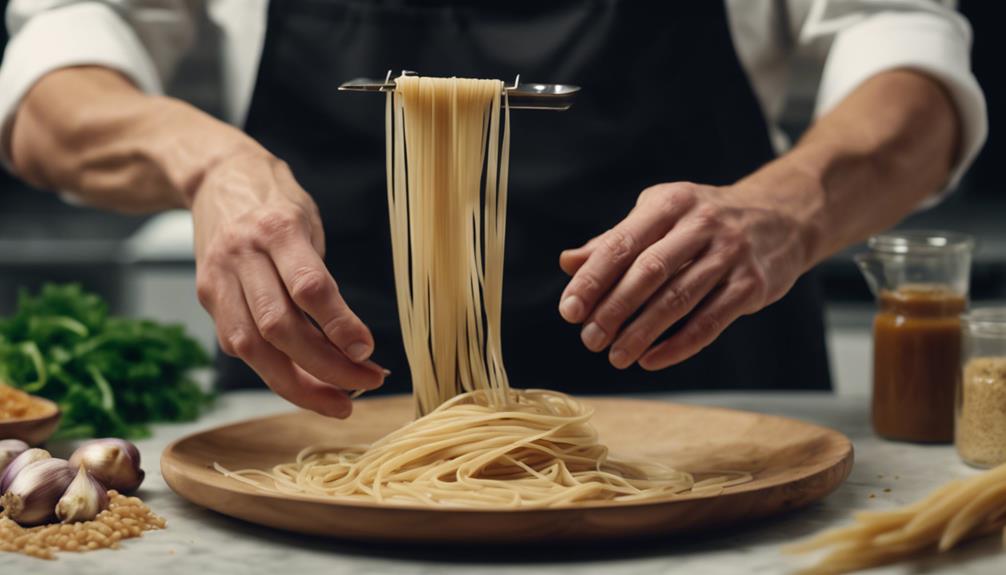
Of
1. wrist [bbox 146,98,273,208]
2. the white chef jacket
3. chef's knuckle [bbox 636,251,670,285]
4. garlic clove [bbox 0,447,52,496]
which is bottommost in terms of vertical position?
garlic clove [bbox 0,447,52,496]

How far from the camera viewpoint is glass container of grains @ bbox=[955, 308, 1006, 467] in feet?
5.44

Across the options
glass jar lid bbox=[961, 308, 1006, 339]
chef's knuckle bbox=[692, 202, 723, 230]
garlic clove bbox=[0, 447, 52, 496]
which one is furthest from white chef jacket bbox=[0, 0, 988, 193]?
garlic clove bbox=[0, 447, 52, 496]

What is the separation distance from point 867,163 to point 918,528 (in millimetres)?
943

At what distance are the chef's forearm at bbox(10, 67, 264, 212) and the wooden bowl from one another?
389 millimetres

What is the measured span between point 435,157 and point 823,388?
4.12ft

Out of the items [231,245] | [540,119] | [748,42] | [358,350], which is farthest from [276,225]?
[748,42]

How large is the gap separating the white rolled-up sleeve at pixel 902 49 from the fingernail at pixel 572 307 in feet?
3.15

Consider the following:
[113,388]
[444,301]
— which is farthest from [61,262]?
[444,301]

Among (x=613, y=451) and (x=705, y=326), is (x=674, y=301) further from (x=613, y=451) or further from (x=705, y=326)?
(x=613, y=451)

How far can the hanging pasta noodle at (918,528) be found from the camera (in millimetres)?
1212

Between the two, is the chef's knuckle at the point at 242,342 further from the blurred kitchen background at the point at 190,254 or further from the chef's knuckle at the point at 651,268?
the blurred kitchen background at the point at 190,254

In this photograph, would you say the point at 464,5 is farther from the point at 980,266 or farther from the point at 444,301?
the point at 980,266

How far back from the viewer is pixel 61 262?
12.8 feet

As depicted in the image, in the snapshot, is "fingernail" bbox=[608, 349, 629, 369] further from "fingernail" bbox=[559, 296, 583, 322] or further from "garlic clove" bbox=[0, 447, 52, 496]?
"garlic clove" bbox=[0, 447, 52, 496]
